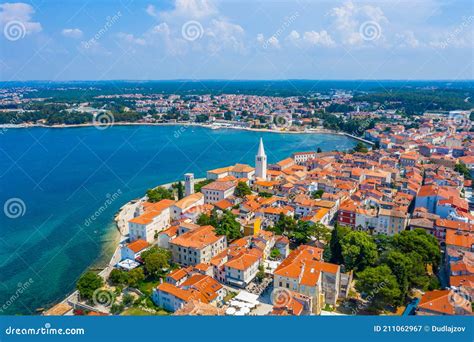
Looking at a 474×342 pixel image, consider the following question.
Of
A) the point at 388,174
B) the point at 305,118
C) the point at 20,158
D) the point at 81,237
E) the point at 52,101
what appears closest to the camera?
the point at 81,237

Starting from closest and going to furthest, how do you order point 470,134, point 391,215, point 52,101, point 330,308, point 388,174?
point 330,308
point 391,215
point 388,174
point 470,134
point 52,101

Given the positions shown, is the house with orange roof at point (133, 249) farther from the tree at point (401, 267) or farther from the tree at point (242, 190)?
the tree at point (401, 267)

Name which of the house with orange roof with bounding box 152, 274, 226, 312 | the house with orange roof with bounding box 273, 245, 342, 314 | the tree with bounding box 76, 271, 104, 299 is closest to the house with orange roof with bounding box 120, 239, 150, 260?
the tree with bounding box 76, 271, 104, 299

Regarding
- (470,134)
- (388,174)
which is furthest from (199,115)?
(388,174)

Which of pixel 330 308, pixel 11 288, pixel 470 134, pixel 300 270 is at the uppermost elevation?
pixel 470 134

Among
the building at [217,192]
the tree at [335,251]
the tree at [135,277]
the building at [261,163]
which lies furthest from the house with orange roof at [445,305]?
the building at [261,163]

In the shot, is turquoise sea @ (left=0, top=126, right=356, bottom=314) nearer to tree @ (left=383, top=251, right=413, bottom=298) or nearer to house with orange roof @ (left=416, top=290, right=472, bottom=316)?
tree @ (left=383, top=251, right=413, bottom=298)

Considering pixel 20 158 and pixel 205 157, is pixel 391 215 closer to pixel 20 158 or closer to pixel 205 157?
pixel 205 157
